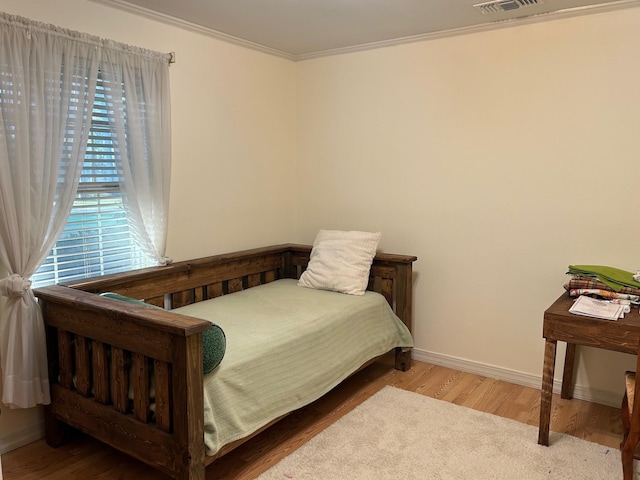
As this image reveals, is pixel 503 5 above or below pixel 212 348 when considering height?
above

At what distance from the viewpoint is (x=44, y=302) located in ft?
7.80

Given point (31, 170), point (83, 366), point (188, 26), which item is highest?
point (188, 26)

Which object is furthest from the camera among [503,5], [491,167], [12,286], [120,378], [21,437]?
[491,167]

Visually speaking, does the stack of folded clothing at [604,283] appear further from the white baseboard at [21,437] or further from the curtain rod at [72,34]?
the white baseboard at [21,437]

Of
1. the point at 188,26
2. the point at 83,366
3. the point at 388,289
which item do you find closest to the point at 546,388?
the point at 388,289

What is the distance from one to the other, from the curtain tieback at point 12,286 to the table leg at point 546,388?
2399 mm

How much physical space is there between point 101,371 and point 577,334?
2111mm

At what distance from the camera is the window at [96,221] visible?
2568mm

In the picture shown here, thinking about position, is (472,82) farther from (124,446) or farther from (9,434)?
(9,434)

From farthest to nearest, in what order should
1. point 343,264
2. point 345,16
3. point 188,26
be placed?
1. point 343,264
2. point 188,26
3. point 345,16

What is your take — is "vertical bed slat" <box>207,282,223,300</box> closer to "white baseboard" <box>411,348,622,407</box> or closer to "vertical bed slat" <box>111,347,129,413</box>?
"vertical bed slat" <box>111,347,129,413</box>

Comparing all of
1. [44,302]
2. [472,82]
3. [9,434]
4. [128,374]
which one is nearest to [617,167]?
[472,82]

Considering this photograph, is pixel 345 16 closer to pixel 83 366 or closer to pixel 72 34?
pixel 72 34

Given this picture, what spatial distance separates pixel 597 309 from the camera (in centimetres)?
234
